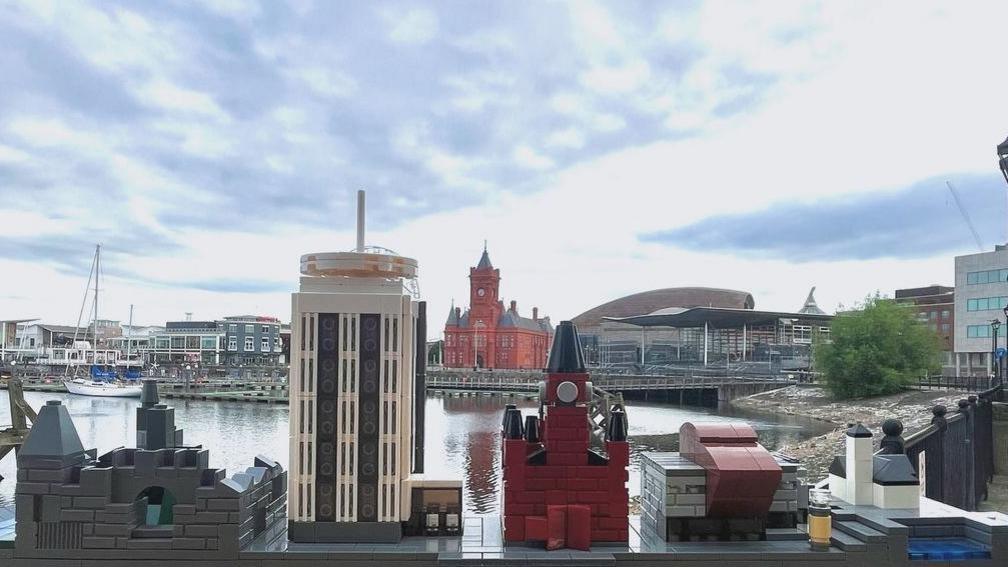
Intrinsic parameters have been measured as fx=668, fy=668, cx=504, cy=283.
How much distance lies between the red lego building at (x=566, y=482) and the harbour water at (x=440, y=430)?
16.5 meters

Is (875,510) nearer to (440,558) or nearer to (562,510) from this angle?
(562,510)

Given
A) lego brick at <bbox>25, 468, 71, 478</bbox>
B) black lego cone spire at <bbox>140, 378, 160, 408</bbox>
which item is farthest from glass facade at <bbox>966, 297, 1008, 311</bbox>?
lego brick at <bbox>25, 468, 71, 478</bbox>

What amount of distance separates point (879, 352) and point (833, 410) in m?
7.04

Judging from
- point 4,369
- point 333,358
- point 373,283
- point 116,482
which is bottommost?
point 4,369

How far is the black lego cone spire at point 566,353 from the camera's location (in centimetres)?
1215

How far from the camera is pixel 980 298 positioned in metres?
60.6

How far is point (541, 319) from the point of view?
501ft

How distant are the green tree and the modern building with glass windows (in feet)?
11.1

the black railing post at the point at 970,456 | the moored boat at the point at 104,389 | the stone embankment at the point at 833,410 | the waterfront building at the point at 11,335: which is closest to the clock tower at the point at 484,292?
the stone embankment at the point at 833,410

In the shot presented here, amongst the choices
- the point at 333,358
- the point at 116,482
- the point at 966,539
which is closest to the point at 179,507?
the point at 116,482

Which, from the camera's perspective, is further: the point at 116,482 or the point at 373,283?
the point at 373,283

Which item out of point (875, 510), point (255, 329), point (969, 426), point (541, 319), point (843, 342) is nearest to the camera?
point (875, 510)

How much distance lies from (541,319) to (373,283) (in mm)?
141473

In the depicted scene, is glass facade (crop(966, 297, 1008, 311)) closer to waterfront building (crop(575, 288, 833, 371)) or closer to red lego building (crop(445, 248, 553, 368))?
waterfront building (crop(575, 288, 833, 371))
